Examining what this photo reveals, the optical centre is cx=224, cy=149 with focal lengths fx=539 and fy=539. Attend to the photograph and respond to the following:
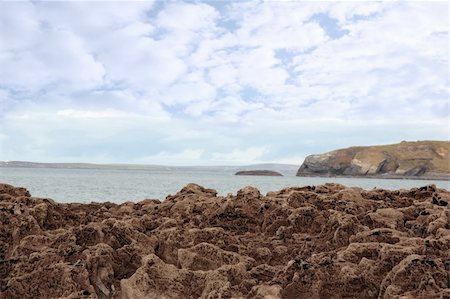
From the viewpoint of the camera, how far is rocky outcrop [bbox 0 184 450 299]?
6.59m

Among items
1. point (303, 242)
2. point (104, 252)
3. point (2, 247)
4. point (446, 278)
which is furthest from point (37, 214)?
point (446, 278)

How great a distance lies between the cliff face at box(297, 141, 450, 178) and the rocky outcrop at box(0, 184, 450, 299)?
155279 mm

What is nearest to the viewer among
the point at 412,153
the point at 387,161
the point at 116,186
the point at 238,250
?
the point at 238,250

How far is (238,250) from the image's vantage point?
332 inches

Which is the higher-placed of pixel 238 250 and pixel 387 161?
pixel 387 161

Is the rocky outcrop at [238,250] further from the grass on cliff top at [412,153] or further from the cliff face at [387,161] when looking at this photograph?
the grass on cliff top at [412,153]

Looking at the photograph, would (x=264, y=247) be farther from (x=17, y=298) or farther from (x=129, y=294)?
(x=17, y=298)

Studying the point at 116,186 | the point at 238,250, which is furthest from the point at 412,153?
the point at 238,250

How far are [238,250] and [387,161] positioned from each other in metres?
166

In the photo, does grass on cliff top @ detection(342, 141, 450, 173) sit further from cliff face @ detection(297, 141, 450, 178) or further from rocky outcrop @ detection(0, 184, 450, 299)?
rocky outcrop @ detection(0, 184, 450, 299)

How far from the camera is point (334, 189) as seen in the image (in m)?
13.5

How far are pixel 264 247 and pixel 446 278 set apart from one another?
10.6 feet

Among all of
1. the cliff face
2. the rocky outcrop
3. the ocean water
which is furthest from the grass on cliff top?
the rocky outcrop

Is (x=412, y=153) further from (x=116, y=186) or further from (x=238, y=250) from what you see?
(x=238, y=250)
